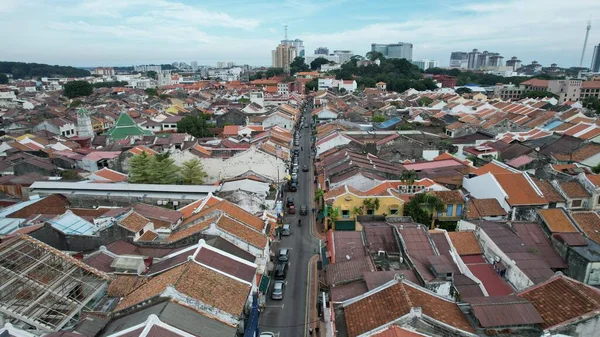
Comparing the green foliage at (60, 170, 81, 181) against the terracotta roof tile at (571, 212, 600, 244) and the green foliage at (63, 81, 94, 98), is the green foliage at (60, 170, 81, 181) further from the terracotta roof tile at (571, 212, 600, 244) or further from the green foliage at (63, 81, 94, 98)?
the green foliage at (63, 81, 94, 98)

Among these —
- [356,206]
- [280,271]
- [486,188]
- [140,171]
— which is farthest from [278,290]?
[140,171]

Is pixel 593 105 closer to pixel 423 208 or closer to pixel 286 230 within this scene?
pixel 423 208

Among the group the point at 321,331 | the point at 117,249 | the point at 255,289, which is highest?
the point at 117,249

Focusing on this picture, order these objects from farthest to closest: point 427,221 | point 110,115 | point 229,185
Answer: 1. point 110,115
2. point 229,185
3. point 427,221

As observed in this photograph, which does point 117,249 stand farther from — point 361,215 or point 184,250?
point 361,215

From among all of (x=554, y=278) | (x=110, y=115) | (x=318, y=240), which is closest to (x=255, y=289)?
(x=318, y=240)

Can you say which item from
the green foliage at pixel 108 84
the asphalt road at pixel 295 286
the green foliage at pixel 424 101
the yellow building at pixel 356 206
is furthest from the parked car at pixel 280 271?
the green foliage at pixel 108 84

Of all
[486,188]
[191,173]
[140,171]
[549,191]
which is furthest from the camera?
[191,173]

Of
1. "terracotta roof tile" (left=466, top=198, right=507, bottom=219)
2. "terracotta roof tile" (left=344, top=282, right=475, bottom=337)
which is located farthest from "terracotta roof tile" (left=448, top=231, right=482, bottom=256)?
"terracotta roof tile" (left=344, top=282, right=475, bottom=337)

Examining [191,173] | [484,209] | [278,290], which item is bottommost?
[278,290]
